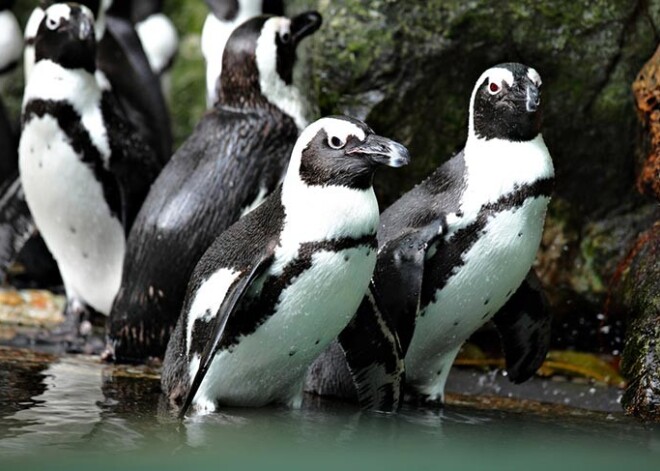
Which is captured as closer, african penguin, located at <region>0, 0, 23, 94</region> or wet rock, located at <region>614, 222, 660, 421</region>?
wet rock, located at <region>614, 222, 660, 421</region>

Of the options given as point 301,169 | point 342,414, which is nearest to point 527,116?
point 301,169

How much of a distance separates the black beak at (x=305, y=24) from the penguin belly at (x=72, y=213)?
1182 millimetres

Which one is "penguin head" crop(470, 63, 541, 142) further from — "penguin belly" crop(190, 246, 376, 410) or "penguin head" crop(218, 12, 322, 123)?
"penguin head" crop(218, 12, 322, 123)

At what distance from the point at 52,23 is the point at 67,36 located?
92 millimetres

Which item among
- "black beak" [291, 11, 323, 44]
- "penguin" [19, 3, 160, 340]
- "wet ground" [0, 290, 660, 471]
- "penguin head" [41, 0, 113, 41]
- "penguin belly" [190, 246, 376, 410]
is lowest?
"wet ground" [0, 290, 660, 471]

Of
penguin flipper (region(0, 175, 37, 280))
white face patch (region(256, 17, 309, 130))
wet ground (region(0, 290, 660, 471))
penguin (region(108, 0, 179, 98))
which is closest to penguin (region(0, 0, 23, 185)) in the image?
penguin (region(108, 0, 179, 98))

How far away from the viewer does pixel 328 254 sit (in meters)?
3.90

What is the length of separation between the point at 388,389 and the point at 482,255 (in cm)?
56

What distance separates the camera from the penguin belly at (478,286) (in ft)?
14.4

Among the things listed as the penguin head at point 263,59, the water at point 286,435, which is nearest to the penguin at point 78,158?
the penguin head at point 263,59

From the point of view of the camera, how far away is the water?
333 centimetres

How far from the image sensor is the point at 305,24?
5703mm

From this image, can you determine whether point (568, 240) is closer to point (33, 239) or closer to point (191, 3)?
point (33, 239)

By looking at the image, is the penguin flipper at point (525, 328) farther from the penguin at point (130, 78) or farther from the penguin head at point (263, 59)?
the penguin at point (130, 78)
